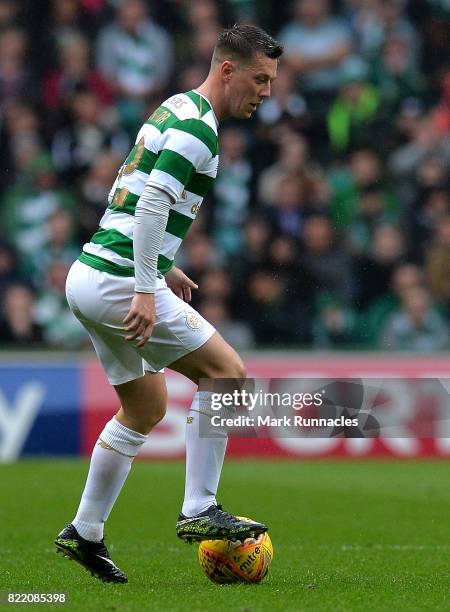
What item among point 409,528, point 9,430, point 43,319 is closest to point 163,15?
point 43,319

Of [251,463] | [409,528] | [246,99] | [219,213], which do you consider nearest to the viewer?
[246,99]

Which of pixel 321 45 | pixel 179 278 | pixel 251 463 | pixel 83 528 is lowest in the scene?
pixel 251 463

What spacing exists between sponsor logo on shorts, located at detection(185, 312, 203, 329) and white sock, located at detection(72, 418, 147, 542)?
53 centimetres

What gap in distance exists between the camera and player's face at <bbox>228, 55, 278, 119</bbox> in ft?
15.8

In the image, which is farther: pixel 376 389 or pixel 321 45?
pixel 321 45

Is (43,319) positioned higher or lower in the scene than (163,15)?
lower

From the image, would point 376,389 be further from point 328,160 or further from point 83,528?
point 328,160

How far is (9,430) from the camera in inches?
420

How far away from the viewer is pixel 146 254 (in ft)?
14.9

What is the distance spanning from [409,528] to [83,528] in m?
2.63

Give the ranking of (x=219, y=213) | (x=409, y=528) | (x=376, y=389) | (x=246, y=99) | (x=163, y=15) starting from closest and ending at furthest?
(x=246, y=99) → (x=376, y=389) → (x=409, y=528) → (x=219, y=213) → (x=163, y=15)

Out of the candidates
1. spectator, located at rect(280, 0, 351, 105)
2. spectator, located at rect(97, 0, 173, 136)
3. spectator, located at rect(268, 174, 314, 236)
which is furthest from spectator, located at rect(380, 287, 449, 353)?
spectator, located at rect(97, 0, 173, 136)

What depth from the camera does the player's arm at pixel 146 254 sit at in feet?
14.9

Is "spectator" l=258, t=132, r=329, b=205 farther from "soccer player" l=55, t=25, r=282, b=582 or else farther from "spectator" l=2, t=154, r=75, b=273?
"soccer player" l=55, t=25, r=282, b=582
